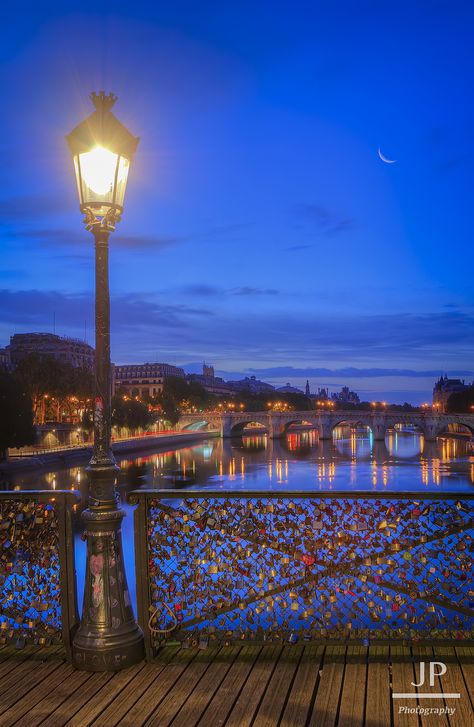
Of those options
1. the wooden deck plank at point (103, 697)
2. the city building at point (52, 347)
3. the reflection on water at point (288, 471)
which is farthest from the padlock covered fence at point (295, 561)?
the city building at point (52, 347)

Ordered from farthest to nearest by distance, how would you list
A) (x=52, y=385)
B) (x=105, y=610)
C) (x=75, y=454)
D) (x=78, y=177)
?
(x=52, y=385) → (x=75, y=454) → (x=78, y=177) → (x=105, y=610)

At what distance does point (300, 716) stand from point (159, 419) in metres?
119

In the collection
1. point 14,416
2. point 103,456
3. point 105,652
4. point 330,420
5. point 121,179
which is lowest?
point 330,420

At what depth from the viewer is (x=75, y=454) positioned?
62594 mm

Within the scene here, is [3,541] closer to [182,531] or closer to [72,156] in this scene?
[182,531]

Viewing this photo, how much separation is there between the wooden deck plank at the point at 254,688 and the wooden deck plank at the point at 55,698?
121 centimetres

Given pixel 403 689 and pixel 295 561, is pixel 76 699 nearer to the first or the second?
pixel 295 561

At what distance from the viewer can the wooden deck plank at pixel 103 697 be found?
4.47m

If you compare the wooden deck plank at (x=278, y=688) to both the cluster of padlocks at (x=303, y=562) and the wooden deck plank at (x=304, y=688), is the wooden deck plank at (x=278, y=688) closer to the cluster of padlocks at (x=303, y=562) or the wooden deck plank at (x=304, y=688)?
the wooden deck plank at (x=304, y=688)

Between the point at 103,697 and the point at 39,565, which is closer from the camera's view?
the point at 103,697

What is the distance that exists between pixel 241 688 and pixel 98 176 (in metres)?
4.18

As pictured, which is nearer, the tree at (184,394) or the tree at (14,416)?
the tree at (14,416)

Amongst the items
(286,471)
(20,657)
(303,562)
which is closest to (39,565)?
(20,657)

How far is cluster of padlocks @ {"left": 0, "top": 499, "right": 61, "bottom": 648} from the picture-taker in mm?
5738
